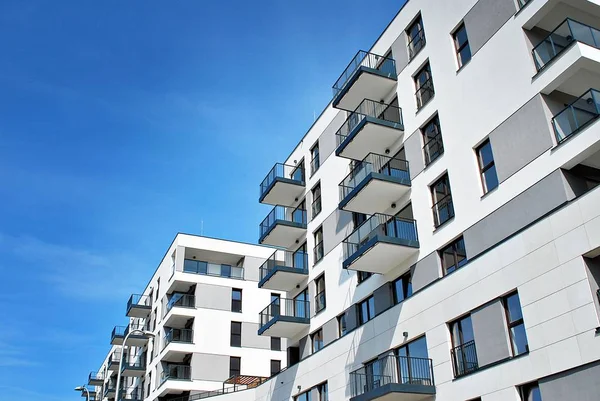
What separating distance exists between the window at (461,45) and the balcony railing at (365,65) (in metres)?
3.96

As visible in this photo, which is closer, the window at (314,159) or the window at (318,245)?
the window at (318,245)

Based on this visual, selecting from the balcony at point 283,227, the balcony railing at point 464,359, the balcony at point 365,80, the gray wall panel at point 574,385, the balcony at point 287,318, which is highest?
the balcony at point 365,80

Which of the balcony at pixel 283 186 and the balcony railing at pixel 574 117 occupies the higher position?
the balcony at pixel 283 186

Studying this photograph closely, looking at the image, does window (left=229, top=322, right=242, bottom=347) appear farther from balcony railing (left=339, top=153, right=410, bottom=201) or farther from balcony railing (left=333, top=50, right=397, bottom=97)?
balcony railing (left=333, top=50, right=397, bottom=97)

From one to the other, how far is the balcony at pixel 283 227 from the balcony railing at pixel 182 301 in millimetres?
12460

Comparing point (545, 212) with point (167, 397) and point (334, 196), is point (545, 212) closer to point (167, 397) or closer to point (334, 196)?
point (334, 196)

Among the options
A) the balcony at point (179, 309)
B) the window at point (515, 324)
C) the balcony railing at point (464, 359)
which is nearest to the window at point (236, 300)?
the balcony at point (179, 309)

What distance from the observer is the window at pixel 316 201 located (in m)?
31.1

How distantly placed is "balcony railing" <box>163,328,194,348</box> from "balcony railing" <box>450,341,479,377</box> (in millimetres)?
26855

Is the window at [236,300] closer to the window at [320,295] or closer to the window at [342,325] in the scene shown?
the window at [320,295]

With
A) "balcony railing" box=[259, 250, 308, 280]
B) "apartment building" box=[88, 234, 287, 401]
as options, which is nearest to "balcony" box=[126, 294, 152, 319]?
"apartment building" box=[88, 234, 287, 401]

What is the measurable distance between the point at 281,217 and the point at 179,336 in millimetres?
15009

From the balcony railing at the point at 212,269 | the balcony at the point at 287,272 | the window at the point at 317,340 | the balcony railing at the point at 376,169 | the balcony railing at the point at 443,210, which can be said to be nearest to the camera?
the balcony railing at the point at 443,210

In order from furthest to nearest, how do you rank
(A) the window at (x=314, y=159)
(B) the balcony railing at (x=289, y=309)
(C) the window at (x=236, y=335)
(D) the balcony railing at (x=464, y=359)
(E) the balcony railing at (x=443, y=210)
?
(C) the window at (x=236, y=335)
(A) the window at (x=314, y=159)
(B) the balcony railing at (x=289, y=309)
(E) the balcony railing at (x=443, y=210)
(D) the balcony railing at (x=464, y=359)
